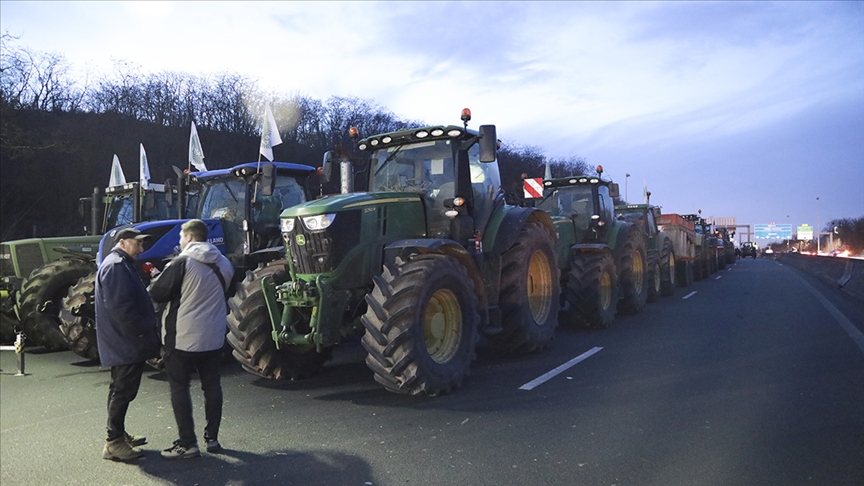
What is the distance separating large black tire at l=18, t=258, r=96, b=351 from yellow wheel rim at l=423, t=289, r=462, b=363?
575 centimetres

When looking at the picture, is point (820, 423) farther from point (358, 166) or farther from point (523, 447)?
point (358, 166)

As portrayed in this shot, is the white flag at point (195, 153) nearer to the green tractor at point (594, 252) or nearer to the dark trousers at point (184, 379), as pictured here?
the green tractor at point (594, 252)

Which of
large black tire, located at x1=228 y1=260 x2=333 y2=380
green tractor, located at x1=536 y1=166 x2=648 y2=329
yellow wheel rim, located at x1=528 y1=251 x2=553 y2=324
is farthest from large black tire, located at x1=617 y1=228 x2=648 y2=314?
large black tire, located at x1=228 y1=260 x2=333 y2=380

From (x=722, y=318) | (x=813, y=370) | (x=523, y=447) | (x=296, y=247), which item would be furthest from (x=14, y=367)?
(x=722, y=318)

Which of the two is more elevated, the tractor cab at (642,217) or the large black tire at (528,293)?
the tractor cab at (642,217)

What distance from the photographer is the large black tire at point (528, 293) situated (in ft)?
26.5

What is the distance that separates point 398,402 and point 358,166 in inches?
129

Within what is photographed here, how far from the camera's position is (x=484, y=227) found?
8109mm

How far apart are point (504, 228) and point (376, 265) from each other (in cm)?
203

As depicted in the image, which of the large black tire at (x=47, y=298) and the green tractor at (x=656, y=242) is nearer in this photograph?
the large black tire at (x=47, y=298)

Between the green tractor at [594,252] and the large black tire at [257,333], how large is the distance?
530cm

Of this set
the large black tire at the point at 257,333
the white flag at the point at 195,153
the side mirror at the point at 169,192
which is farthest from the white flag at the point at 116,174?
the large black tire at the point at 257,333

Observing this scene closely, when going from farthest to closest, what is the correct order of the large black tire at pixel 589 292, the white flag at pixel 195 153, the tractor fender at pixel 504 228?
1. the white flag at pixel 195 153
2. the large black tire at pixel 589 292
3. the tractor fender at pixel 504 228

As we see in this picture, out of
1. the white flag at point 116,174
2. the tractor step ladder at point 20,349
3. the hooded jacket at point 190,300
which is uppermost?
the white flag at point 116,174
